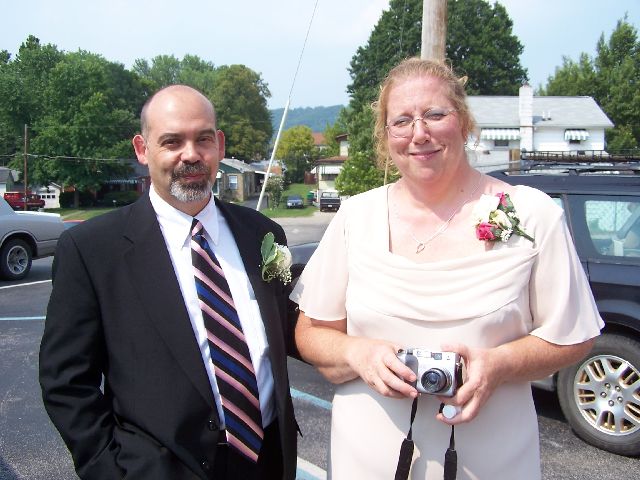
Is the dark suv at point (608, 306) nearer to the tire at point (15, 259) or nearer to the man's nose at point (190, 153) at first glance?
the man's nose at point (190, 153)

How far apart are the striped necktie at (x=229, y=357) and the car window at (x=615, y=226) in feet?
10.9

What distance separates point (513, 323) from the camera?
2.00 metres

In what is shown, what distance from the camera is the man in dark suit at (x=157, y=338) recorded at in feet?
6.64

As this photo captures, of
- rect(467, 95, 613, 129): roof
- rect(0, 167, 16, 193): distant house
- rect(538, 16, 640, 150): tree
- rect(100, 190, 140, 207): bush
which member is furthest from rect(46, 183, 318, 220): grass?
rect(538, 16, 640, 150): tree

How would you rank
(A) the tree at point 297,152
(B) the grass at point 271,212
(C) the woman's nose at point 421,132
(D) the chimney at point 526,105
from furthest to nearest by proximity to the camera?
(A) the tree at point 297,152, (B) the grass at point 271,212, (D) the chimney at point 526,105, (C) the woman's nose at point 421,132

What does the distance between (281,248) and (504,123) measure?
143 ft

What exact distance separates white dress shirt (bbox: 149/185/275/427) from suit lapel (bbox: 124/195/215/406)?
55mm

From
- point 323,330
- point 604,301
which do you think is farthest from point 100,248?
point 604,301

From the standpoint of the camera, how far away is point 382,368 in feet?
6.25

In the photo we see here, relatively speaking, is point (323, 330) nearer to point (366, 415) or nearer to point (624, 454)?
point (366, 415)

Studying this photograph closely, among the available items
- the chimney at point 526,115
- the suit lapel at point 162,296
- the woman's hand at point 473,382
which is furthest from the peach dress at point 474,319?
the chimney at point 526,115

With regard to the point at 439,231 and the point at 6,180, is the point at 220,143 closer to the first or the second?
the point at 439,231

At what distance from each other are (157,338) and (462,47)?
A: 196 ft

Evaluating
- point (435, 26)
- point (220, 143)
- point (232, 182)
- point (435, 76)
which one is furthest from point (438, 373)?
point (232, 182)
